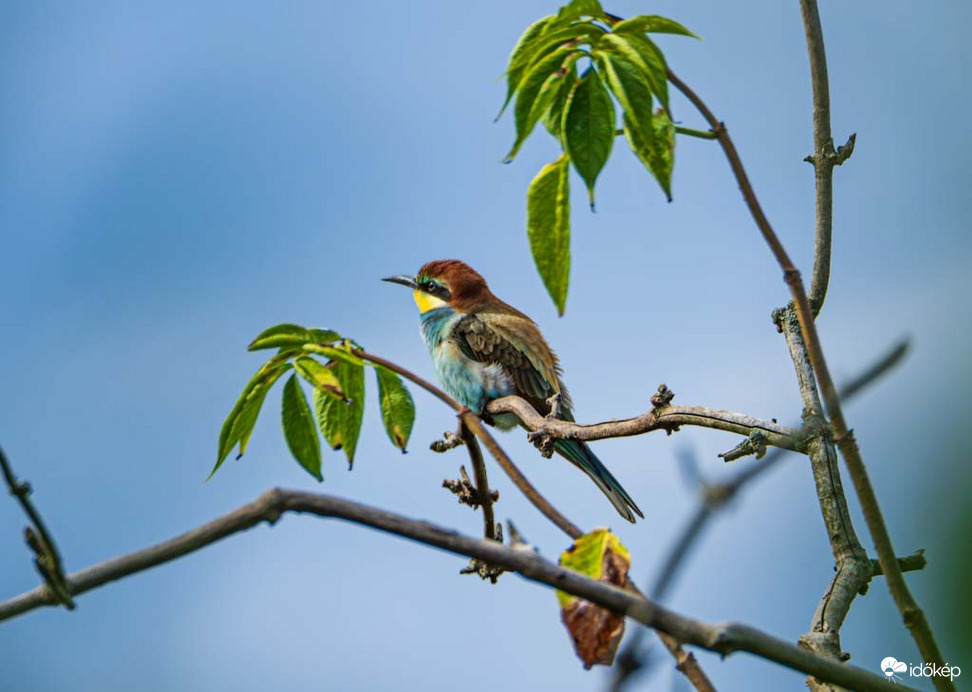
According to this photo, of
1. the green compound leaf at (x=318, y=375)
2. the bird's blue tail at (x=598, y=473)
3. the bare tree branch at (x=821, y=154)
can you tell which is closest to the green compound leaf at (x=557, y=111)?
the bare tree branch at (x=821, y=154)

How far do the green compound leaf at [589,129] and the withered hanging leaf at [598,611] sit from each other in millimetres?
445

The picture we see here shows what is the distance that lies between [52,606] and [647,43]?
0.94m

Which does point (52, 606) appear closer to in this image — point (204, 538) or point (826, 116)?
point (204, 538)

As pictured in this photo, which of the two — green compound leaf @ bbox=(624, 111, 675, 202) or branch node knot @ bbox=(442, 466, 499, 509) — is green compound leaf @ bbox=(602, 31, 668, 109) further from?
branch node knot @ bbox=(442, 466, 499, 509)

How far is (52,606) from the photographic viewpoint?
95cm

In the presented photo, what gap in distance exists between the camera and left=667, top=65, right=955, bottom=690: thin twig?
100 centimetres

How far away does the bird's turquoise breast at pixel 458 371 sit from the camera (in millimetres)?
4332

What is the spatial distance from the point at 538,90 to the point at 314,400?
25.7 inches

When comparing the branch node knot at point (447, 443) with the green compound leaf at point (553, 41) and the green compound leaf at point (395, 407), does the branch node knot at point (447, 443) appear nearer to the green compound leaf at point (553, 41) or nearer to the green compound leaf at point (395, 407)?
the green compound leaf at point (395, 407)

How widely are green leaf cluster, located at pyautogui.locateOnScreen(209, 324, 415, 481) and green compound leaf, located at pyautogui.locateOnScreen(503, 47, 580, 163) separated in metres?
0.48

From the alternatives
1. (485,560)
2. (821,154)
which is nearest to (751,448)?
(821,154)

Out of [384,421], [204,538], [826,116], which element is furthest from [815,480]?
[204,538]

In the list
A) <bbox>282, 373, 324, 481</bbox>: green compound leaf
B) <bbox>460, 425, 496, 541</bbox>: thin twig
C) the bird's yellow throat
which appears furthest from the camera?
the bird's yellow throat

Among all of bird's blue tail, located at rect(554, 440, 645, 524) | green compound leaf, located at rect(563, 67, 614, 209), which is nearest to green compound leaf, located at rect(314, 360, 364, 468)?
green compound leaf, located at rect(563, 67, 614, 209)
